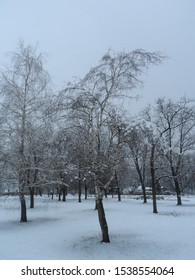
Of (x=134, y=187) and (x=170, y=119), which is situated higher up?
(x=170, y=119)

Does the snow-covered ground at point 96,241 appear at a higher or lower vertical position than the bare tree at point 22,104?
lower

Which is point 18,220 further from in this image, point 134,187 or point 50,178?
point 134,187

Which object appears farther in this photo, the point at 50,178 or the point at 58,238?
the point at 50,178

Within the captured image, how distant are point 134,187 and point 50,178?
221 ft

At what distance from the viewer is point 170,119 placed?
3459 centimetres

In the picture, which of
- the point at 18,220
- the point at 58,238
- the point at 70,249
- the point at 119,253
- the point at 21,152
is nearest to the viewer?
the point at 119,253

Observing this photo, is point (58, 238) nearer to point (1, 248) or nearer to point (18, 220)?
point (1, 248)

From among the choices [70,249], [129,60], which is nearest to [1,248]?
[70,249]

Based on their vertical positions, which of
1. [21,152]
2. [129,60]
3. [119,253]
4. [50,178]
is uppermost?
[129,60]

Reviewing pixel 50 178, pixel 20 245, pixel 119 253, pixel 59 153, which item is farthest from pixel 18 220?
pixel 119 253

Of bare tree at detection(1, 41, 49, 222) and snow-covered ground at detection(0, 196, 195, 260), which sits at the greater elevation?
bare tree at detection(1, 41, 49, 222)
